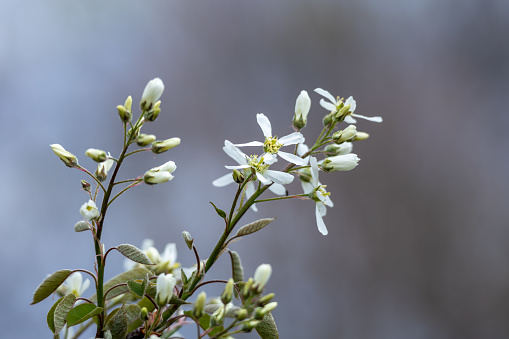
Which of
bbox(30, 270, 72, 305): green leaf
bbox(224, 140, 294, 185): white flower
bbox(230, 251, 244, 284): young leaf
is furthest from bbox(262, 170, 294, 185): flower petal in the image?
bbox(30, 270, 72, 305): green leaf

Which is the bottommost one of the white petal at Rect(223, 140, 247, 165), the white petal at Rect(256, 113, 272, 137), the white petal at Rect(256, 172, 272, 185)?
the white petal at Rect(256, 172, 272, 185)

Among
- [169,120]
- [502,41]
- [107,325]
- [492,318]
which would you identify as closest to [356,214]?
[492,318]

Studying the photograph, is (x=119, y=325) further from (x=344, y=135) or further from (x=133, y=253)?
(x=344, y=135)

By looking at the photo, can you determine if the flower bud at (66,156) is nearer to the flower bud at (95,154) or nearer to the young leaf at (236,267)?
the flower bud at (95,154)

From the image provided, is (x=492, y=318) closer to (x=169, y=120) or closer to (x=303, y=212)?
(x=303, y=212)

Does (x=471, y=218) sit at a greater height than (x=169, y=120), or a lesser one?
lesser

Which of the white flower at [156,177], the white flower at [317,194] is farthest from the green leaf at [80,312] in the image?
the white flower at [317,194]

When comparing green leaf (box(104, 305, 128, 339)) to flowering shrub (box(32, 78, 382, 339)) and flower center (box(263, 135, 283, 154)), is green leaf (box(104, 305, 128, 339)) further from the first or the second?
flower center (box(263, 135, 283, 154))
